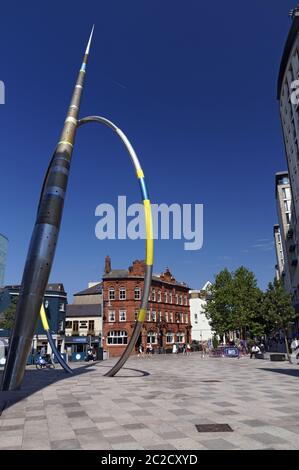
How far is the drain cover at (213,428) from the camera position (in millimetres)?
8086

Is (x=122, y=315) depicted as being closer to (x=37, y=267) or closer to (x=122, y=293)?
(x=122, y=293)

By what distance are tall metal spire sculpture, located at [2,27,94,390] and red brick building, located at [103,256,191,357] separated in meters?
50.8

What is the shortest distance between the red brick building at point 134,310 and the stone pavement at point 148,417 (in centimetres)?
5092

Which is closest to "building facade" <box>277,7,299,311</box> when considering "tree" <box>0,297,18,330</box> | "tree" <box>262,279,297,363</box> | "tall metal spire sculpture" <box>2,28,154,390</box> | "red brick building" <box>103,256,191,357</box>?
"tree" <box>262,279,297,363</box>

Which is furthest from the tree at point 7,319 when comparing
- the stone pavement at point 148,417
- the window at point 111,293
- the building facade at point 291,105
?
the building facade at point 291,105

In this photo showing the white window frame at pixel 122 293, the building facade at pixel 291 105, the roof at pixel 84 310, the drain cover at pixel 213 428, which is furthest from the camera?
the roof at pixel 84 310

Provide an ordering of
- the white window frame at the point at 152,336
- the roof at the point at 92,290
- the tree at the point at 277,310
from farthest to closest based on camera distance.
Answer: the roof at the point at 92,290
the white window frame at the point at 152,336
the tree at the point at 277,310

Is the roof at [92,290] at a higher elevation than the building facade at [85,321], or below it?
higher

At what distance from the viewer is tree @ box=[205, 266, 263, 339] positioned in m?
54.8

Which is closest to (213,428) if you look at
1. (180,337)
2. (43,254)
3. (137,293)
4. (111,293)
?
(43,254)

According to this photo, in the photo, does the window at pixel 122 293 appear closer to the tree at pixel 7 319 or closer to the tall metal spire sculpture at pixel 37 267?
the tree at pixel 7 319
